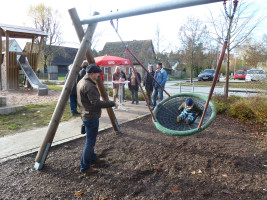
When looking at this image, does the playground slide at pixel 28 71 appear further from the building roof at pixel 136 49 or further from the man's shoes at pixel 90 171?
the building roof at pixel 136 49

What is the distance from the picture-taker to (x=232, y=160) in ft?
12.3

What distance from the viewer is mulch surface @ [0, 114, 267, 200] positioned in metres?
2.86

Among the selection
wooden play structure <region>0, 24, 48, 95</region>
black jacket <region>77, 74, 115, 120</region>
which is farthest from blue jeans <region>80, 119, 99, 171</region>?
wooden play structure <region>0, 24, 48, 95</region>

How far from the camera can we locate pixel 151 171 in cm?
346

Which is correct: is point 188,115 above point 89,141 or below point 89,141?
above

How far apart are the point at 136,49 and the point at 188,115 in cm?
3144

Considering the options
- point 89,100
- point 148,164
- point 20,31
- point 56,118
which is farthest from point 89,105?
point 20,31

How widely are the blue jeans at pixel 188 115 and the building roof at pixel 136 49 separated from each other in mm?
25946

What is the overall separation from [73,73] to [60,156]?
1663mm

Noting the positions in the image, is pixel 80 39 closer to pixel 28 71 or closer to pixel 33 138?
pixel 33 138

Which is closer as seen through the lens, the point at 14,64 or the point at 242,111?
the point at 242,111

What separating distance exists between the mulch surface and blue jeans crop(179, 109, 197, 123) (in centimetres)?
60

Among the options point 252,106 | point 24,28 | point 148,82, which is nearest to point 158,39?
point 24,28

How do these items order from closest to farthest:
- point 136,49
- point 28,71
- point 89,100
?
point 89,100, point 28,71, point 136,49
